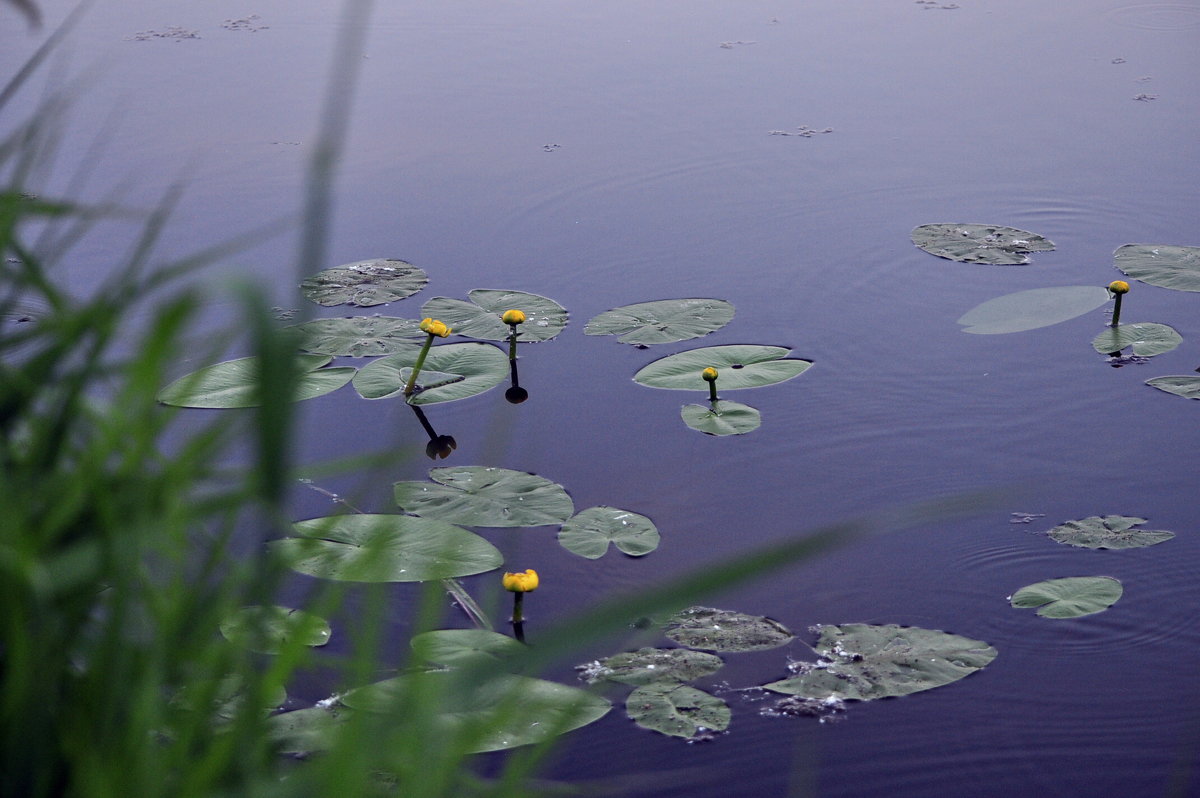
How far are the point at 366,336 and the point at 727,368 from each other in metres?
0.83

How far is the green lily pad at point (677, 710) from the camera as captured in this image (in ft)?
4.45

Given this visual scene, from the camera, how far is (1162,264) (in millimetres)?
2510

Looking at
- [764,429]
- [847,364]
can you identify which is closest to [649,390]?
[764,429]

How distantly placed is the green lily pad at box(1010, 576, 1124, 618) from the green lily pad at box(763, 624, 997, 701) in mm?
129

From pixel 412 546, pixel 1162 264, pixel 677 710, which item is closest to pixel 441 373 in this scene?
pixel 412 546

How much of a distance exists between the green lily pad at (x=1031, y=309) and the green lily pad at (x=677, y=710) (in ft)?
4.21

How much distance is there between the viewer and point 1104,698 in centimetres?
139

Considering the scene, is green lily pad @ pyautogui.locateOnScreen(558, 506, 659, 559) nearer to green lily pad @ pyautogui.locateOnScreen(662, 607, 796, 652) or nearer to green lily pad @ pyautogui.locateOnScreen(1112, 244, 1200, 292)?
green lily pad @ pyautogui.locateOnScreen(662, 607, 796, 652)

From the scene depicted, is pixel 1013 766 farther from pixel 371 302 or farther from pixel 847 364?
pixel 371 302

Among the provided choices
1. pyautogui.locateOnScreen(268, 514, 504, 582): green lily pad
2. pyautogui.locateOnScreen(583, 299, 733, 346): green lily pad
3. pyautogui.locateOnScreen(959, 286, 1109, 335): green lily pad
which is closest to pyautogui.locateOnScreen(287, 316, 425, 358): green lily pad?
pyautogui.locateOnScreen(583, 299, 733, 346): green lily pad

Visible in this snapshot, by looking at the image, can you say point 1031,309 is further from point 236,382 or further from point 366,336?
point 236,382

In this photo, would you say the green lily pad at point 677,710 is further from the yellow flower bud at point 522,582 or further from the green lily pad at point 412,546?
the green lily pad at point 412,546

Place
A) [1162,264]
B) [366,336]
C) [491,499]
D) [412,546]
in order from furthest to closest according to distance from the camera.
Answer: [1162,264] < [366,336] < [491,499] < [412,546]

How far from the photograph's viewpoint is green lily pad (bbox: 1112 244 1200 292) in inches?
96.2
